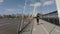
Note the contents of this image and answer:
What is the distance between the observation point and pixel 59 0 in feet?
74.8

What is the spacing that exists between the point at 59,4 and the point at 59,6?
1.43ft

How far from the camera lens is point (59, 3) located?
2394cm

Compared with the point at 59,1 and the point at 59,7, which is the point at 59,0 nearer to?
the point at 59,1

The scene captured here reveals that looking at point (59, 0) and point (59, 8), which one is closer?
point (59, 0)

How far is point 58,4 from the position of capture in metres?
23.6

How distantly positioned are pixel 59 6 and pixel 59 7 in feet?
0.85

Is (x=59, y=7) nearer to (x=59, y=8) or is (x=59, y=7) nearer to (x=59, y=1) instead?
(x=59, y=8)

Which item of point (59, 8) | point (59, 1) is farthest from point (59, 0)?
point (59, 8)

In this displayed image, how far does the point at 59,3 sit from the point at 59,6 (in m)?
0.57

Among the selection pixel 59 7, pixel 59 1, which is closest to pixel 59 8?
pixel 59 7

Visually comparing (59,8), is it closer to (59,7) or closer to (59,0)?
(59,7)

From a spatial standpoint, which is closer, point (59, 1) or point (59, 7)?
point (59, 1)

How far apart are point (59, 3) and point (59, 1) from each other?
91cm

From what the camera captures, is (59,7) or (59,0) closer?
(59,0)
